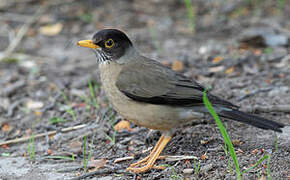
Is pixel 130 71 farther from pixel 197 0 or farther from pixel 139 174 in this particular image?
pixel 197 0

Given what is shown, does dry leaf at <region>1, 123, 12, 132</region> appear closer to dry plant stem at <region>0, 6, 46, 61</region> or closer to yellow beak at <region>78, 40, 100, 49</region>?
yellow beak at <region>78, 40, 100, 49</region>

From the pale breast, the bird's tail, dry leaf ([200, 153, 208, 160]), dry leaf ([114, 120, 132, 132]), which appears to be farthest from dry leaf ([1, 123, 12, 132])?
the bird's tail

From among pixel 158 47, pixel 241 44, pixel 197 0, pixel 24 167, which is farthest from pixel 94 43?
pixel 197 0

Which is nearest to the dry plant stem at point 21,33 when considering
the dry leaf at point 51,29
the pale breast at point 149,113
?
the dry leaf at point 51,29

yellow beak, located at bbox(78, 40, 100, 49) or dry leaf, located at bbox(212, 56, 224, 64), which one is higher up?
yellow beak, located at bbox(78, 40, 100, 49)

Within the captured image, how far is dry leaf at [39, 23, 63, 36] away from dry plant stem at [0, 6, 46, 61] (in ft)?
1.02

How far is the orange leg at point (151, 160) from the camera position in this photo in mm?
4484

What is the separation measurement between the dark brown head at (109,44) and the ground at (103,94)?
994 millimetres

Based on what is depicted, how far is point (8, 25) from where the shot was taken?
9.77 m

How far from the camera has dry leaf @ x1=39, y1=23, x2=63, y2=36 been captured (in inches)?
371

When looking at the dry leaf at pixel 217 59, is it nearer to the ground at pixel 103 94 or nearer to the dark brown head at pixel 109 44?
the ground at pixel 103 94

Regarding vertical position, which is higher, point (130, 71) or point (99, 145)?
point (130, 71)

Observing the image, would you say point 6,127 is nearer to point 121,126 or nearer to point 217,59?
point 121,126

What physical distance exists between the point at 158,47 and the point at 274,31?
7.36 feet
